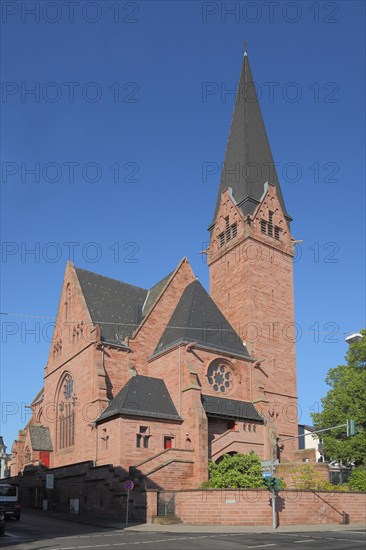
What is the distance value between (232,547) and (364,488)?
63.3 feet

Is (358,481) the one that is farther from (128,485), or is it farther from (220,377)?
(128,485)

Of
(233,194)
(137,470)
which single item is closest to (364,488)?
(137,470)

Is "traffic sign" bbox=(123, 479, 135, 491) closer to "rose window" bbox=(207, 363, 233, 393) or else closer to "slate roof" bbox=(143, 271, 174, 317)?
"rose window" bbox=(207, 363, 233, 393)

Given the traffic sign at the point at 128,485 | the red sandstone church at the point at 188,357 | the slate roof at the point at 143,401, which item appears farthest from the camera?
the red sandstone church at the point at 188,357

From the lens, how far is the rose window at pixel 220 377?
126 feet

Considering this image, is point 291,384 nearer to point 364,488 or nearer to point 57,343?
point 364,488

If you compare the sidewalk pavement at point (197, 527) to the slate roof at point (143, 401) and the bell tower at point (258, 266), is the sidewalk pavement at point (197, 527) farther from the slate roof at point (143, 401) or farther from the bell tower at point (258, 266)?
the bell tower at point (258, 266)

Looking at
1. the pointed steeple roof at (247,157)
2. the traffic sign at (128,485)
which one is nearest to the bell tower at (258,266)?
the pointed steeple roof at (247,157)

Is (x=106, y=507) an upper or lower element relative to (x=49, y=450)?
lower

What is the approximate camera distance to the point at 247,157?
168 ft

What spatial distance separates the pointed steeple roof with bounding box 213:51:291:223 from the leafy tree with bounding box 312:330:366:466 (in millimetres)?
14317

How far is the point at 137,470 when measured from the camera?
31641 mm

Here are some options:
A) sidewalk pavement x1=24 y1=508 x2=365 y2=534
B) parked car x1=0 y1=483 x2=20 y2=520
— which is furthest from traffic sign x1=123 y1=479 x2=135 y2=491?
parked car x1=0 y1=483 x2=20 y2=520

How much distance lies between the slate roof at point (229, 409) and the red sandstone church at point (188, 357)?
0.09m
